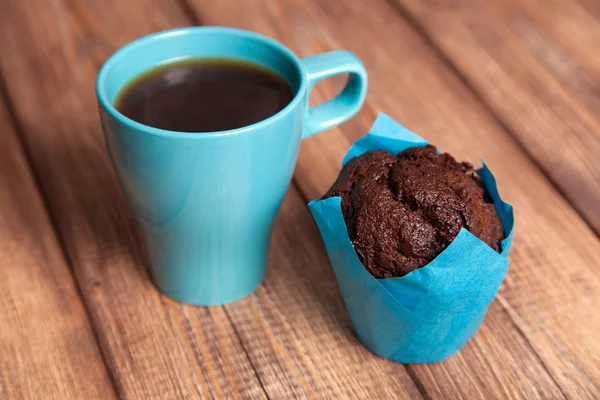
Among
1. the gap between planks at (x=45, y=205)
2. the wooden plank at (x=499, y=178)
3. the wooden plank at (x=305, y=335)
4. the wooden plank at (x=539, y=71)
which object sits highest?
the wooden plank at (x=539, y=71)

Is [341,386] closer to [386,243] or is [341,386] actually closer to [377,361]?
[377,361]

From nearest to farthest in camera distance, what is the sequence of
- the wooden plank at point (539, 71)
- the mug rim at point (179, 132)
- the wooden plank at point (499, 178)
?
the mug rim at point (179, 132)
the wooden plank at point (499, 178)
the wooden plank at point (539, 71)

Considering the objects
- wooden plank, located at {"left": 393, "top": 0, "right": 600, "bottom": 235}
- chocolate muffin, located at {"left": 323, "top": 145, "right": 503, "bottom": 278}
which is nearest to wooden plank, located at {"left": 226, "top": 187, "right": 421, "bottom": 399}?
chocolate muffin, located at {"left": 323, "top": 145, "right": 503, "bottom": 278}

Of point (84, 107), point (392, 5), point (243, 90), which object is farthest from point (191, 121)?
point (392, 5)

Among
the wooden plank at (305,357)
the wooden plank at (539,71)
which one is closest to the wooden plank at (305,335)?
the wooden plank at (305,357)

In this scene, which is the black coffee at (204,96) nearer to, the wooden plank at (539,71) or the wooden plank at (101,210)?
the wooden plank at (101,210)

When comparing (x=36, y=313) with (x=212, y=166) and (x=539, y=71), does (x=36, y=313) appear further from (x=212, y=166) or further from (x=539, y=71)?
(x=539, y=71)
